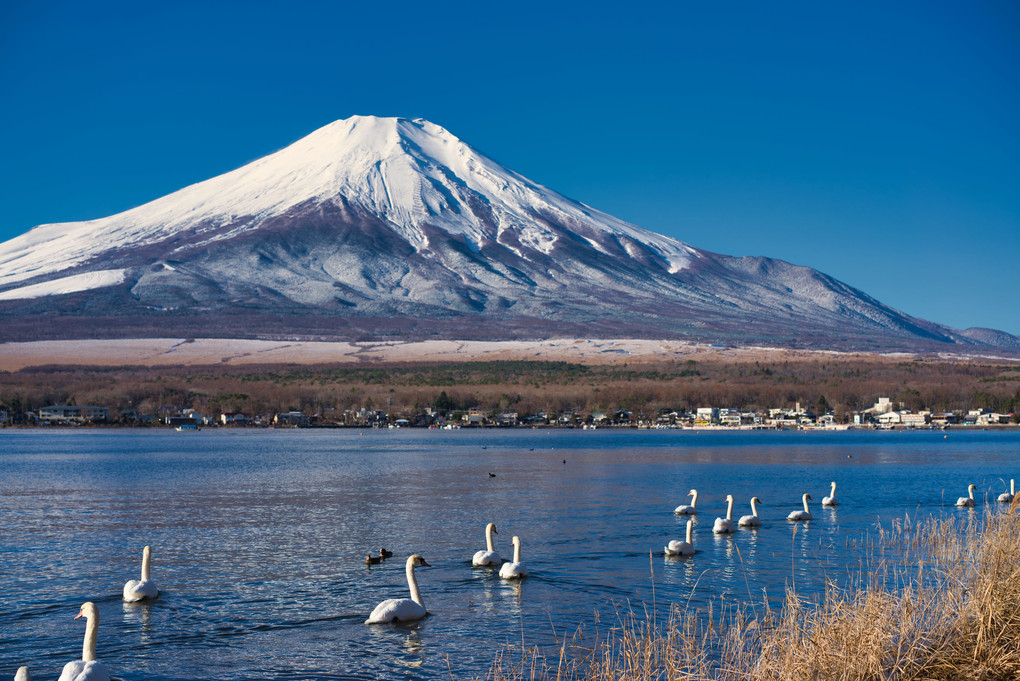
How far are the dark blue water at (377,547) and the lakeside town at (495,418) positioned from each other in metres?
68.3

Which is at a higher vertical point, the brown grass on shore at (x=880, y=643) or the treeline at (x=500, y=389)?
the treeline at (x=500, y=389)

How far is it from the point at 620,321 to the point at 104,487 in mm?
157113

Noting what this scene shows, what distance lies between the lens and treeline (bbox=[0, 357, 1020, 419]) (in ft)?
428

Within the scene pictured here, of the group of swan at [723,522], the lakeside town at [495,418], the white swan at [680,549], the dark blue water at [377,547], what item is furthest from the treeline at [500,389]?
the white swan at [680,549]

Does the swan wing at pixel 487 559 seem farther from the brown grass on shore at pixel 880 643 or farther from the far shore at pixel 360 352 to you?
the far shore at pixel 360 352

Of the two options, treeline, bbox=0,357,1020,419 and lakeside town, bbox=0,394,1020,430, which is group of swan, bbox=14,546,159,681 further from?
treeline, bbox=0,357,1020,419

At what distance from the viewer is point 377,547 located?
2547 cm

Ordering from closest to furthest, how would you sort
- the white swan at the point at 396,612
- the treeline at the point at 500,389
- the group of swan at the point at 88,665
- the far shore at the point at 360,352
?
1. the group of swan at the point at 88,665
2. the white swan at the point at 396,612
3. the treeline at the point at 500,389
4. the far shore at the point at 360,352

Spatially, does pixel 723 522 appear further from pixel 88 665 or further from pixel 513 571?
pixel 88 665

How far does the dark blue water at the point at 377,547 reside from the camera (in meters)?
15.9

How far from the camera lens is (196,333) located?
176 m

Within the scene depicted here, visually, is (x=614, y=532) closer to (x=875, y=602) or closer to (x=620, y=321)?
(x=875, y=602)

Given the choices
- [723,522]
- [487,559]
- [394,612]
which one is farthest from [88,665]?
[723,522]

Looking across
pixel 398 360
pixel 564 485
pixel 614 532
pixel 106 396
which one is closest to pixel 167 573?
pixel 614 532
